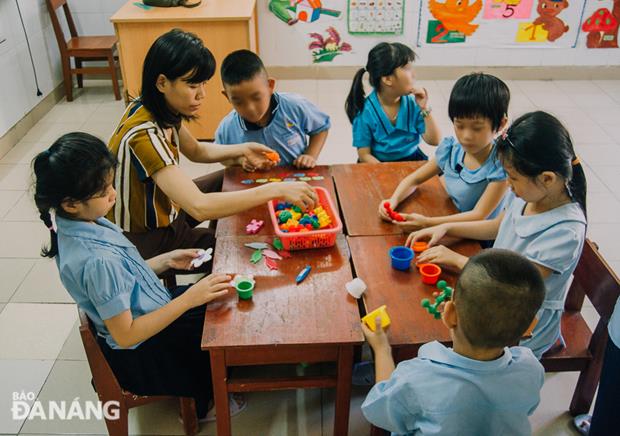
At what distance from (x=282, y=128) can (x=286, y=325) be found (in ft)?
3.99

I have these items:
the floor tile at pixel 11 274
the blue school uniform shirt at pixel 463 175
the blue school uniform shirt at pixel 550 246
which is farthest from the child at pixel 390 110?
the floor tile at pixel 11 274

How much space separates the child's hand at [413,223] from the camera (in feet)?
6.40

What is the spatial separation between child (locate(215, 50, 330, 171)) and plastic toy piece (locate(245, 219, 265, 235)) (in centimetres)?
46

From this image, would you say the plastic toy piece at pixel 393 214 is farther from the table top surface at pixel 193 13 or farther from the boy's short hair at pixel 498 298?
the table top surface at pixel 193 13

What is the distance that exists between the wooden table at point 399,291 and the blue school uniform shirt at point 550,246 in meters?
0.17

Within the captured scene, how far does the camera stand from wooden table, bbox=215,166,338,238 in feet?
6.45

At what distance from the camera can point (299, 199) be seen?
192 cm

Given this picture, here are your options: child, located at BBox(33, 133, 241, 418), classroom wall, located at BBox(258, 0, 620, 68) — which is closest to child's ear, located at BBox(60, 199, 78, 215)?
child, located at BBox(33, 133, 241, 418)

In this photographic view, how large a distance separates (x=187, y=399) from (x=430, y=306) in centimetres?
95

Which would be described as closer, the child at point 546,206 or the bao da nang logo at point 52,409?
the child at point 546,206

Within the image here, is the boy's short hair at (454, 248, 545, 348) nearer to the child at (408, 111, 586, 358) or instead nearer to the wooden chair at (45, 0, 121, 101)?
the child at (408, 111, 586, 358)

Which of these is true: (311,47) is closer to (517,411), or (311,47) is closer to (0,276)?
(0,276)

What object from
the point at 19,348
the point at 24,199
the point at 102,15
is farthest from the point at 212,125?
the point at 19,348

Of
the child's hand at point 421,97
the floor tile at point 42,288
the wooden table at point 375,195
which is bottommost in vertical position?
the floor tile at point 42,288
